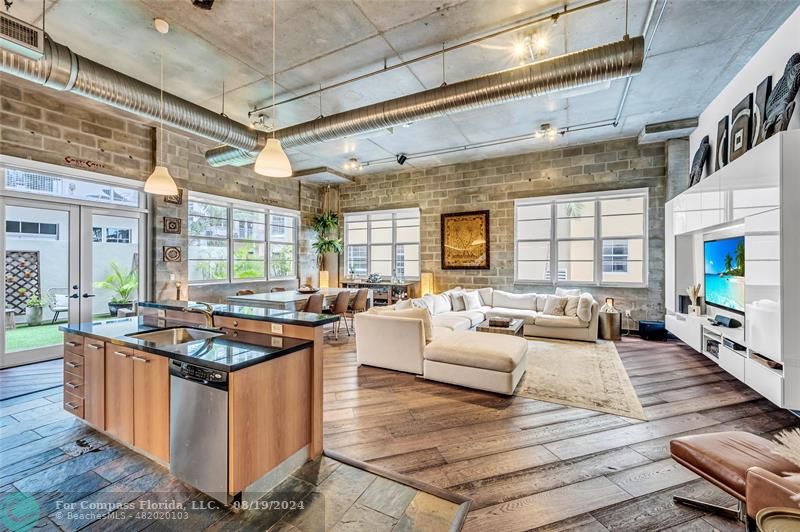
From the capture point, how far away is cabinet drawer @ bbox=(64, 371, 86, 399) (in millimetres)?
2496

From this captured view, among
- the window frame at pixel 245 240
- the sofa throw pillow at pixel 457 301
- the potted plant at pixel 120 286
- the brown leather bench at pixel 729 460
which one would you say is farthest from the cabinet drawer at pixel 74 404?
the sofa throw pillow at pixel 457 301

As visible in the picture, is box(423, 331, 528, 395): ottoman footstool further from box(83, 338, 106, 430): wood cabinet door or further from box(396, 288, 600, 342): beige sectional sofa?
box(83, 338, 106, 430): wood cabinet door

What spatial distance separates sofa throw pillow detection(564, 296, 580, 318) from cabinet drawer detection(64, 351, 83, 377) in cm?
617

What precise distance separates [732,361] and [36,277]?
322 inches

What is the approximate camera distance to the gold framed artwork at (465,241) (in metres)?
7.21

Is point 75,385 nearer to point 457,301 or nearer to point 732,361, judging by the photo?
point 457,301

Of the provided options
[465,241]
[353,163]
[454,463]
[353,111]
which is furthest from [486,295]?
[454,463]

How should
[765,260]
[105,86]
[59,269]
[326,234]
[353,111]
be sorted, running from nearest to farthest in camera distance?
[765,260], [105,86], [353,111], [59,269], [326,234]

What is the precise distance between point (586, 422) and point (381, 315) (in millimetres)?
2302

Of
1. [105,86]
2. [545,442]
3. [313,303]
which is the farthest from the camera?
[313,303]

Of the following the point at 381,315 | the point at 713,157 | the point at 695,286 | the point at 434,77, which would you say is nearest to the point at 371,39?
the point at 434,77

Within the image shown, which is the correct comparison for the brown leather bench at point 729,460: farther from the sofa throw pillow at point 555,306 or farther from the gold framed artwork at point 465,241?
the gold framed artwork at point 465,241

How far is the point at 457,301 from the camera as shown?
639 centimetres

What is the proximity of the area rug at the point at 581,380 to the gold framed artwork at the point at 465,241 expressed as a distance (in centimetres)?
263
